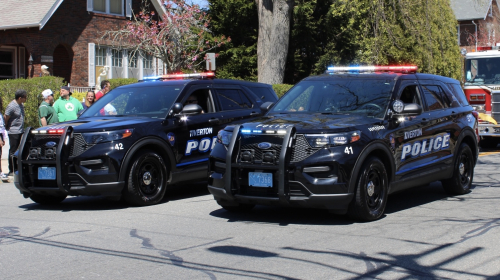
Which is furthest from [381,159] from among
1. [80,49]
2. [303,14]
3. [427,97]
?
[80,49]

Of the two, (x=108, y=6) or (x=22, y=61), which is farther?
(x=108, y=6)

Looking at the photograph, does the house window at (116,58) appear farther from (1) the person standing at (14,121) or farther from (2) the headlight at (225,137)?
(2) the headlight at (225,137)

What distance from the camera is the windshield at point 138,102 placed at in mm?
9667

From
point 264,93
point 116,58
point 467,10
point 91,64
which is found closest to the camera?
point 264,93

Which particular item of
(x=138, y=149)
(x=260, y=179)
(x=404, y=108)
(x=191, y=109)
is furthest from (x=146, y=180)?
(x=404, y=108)

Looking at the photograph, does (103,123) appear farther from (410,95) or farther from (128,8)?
(128,8)

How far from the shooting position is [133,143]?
865 cm

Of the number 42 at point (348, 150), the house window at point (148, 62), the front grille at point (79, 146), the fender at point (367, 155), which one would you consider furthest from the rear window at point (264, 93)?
the house window at point (148, 62)

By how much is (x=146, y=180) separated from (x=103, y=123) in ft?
3.28

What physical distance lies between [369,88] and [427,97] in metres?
1.12

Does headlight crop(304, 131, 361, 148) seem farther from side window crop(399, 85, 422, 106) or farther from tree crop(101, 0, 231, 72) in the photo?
tree crop(101, 0, 231, 72)

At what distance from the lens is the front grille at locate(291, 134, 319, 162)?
7133 mm

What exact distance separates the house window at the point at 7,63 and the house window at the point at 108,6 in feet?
13.5

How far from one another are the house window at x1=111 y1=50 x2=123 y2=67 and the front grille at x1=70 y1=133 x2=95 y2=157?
68.6ft
